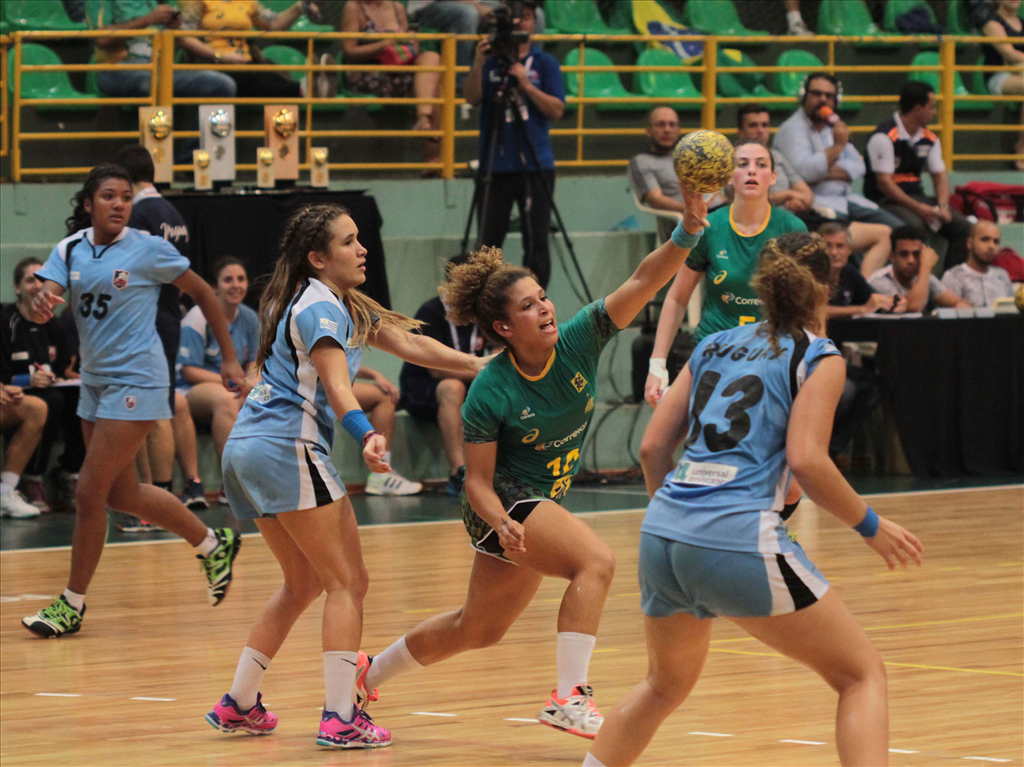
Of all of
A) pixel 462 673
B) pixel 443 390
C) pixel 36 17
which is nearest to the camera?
pixel 462 673

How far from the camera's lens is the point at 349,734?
447 cm

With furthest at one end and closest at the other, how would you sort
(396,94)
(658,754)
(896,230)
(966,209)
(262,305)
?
(966,209) → (396,94) → (896,230) → (262,305) → (658,754)

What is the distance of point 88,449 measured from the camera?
6.29m

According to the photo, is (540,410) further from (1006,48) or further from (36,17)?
(1006,48)

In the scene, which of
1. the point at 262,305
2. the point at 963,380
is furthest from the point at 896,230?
the point at 262,305

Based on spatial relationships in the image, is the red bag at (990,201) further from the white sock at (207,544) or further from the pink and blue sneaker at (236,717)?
the pink and blue sneaker at (236,717)

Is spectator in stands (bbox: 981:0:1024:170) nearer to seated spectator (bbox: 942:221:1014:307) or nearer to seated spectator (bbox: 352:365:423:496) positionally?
seated spectator (bbox: 942:221:1014:307)

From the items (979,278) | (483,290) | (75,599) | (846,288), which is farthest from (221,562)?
(979,278)

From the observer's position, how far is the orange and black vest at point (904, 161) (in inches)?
491

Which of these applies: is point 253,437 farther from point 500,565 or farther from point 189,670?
point 189,670

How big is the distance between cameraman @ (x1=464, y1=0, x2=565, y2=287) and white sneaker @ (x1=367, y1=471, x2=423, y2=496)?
1.68 m

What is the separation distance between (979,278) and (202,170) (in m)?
5.83

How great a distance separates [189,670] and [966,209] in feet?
31.5

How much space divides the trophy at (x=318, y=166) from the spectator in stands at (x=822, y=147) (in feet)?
12.1
